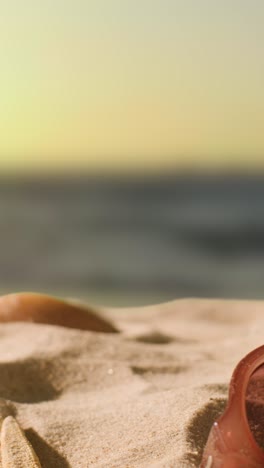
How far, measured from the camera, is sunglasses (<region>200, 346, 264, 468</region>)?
970mm

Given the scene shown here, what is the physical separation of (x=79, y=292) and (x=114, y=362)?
5.38 metres

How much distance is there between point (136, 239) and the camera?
380 inches

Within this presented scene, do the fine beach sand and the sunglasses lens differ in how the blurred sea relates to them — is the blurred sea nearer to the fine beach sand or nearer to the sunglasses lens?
the fine beach sand

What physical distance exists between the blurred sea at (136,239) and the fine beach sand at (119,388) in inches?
156

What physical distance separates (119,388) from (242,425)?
29.3 inches

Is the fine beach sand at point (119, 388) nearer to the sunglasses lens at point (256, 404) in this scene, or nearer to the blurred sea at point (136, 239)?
the sunglasses lens at point (256, 404)

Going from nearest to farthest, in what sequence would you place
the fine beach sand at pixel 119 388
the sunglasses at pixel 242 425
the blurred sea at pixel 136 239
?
the sunglasses at pixel 242 425 → the fine beach sand at pixel 119 388 → the blurred sea at pixel 136 239

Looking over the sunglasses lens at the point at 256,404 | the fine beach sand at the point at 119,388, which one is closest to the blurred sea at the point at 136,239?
the fine beach sand at the point at 119,388

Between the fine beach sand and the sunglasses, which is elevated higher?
the sunglasses

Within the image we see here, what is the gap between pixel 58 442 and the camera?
1.32 m

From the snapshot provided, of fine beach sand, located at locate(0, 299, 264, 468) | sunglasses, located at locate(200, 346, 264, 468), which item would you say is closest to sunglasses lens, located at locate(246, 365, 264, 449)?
sunglasses, located at locate(200, 346, 264, 468)

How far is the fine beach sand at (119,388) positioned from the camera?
1244mm

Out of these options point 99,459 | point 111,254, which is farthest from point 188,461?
point 111,254

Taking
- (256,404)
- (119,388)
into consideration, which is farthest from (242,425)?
(119,388)
